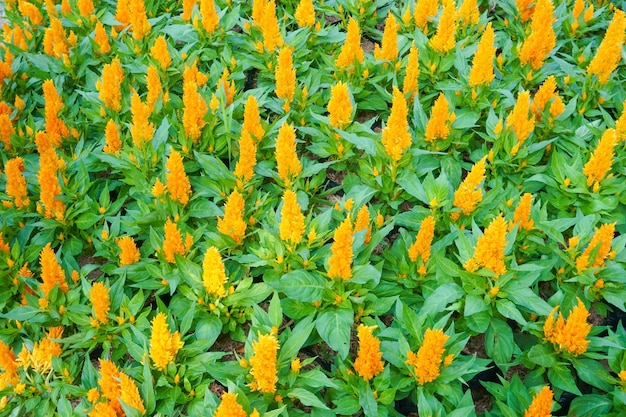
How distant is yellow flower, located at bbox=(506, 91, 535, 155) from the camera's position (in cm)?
332

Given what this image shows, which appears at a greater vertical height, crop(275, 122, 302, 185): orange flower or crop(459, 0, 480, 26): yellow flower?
crop(459, 0, 480, 26): yellow flower

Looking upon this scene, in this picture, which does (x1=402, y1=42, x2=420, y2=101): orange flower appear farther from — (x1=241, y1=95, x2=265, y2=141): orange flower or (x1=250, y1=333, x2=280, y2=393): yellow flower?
(x1=250, y1=333, x2=280, y2=393): yellow flower

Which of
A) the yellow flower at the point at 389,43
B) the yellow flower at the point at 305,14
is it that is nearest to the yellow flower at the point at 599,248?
the yellow flower at the point at 389,43

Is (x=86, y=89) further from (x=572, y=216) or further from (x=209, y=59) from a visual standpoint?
(x=572, y=216)

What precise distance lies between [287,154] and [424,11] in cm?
214

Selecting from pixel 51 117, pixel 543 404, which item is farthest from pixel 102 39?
pixel 543 404

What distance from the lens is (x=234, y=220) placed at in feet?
9.91

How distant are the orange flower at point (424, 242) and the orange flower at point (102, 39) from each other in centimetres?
309

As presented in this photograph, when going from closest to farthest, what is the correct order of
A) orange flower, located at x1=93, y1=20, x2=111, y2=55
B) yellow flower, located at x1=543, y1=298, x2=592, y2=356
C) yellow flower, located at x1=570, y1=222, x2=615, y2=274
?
yellow flower, located at x1=543, y1=298, x2=592, y2=356
yellow flower, located at x1=570, y1=222, x2=615, y2=274
orange flower, located at x1=93, y1=20, x2=111, y2=55

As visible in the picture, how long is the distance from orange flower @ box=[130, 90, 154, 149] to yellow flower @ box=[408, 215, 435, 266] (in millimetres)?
1853

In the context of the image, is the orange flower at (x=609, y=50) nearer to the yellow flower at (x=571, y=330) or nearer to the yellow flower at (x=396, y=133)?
the yellow flower at (x=396, y=133)

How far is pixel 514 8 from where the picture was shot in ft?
15.4

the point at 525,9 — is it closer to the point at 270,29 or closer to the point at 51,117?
the point at 270,29

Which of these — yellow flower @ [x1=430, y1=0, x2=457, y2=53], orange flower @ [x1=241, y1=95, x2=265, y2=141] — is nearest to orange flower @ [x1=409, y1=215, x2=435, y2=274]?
orange flower @ [x1=241, y1=95, x2=265, y2=141]
